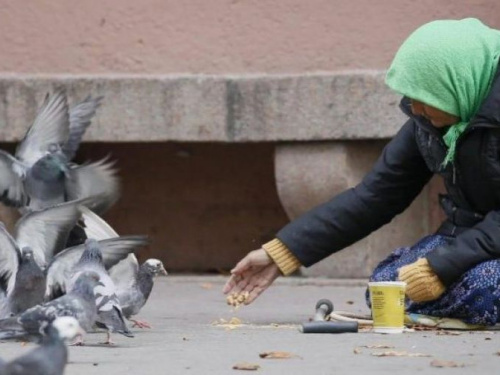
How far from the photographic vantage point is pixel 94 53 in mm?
9594

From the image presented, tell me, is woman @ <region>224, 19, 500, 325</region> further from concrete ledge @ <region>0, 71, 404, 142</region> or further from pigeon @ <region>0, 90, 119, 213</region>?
concrete ledge @ <region>0, 71, 404, 142</region>

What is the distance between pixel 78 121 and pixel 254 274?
8.44ft

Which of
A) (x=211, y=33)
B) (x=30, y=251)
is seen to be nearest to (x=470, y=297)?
(x=30, y=251)

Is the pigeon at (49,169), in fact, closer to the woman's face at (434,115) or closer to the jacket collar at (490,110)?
the woman's face at (434,115)

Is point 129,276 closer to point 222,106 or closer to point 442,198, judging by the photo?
point 442,198

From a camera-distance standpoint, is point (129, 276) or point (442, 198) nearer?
point (442, 198)

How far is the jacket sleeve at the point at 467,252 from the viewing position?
632 cm

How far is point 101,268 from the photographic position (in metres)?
6.48

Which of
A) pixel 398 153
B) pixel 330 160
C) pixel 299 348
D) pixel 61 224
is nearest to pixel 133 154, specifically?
pixel 330 160

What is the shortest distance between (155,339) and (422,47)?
1.51 m

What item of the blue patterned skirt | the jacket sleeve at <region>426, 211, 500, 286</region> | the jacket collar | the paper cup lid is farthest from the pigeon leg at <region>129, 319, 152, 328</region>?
the jacket collar

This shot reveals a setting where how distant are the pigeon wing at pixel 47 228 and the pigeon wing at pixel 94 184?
37.6 inches

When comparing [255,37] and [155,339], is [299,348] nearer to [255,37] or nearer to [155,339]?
[155,339]

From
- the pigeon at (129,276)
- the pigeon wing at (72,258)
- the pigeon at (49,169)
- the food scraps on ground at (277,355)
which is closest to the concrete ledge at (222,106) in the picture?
the pigeon at (49,169)
